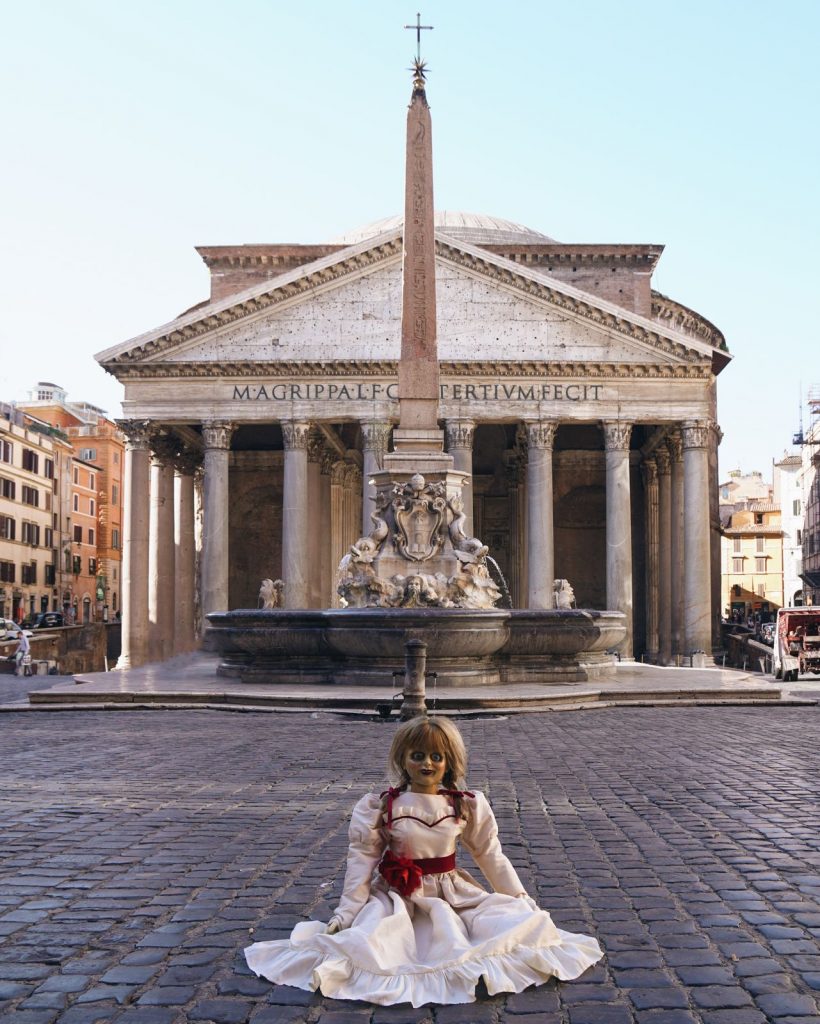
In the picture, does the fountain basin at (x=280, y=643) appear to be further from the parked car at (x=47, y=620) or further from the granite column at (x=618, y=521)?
the parked car at (x=47, y=620)

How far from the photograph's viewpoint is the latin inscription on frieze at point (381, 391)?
3603 cm

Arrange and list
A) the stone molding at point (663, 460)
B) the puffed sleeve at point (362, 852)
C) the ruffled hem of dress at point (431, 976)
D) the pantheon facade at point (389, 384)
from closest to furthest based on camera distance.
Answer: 1. the ruffled hem of dress at point (431, 976)
2. the puffed sleeve at point (362, 852)
3. the pantheon facade at point (389, 384)
4. the stone molding at point (663, 460)

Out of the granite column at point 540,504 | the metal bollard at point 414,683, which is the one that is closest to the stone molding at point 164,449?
the granite column at point 540,504

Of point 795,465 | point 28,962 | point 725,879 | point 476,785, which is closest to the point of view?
point 28,962

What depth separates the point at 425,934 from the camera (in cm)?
389

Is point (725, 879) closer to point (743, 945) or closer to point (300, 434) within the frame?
point (743, 945)

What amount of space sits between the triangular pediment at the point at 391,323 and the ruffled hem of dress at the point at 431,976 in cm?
3224

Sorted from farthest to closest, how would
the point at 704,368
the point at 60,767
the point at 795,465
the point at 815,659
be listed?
the point at 795,465, the point at 704,368, the point at 815,659, the point at 60,767

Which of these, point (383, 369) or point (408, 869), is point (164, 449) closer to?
point (383, 369)

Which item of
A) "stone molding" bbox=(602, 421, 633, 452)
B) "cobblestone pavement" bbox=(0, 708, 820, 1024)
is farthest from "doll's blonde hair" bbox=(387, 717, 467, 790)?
"stone molding" bbox=(602, 421, 633, 452)

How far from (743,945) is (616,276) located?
42663 mm

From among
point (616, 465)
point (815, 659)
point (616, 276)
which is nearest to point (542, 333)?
point (616, 465)

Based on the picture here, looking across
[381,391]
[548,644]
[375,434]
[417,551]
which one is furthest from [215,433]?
[548,644]

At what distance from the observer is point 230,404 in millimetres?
36000
